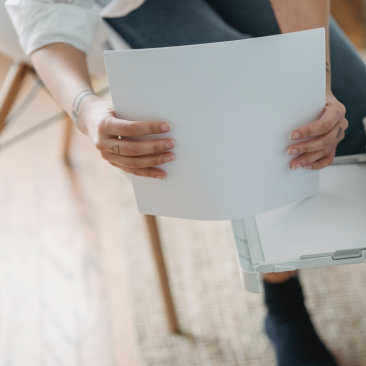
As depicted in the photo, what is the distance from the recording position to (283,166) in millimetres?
434

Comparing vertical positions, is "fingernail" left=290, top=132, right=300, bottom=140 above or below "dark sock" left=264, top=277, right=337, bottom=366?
above

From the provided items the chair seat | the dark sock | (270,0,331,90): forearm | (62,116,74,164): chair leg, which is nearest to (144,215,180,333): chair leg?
the dark sock

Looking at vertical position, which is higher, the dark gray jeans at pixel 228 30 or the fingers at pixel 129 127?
the dark gray jeans at pixel 228 30

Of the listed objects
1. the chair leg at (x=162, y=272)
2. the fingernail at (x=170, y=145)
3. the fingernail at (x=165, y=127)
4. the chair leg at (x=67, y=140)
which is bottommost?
the chair leg at (x=162, y=272)

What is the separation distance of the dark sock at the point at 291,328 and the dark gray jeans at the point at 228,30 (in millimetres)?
309

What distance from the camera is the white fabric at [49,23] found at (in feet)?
2.02

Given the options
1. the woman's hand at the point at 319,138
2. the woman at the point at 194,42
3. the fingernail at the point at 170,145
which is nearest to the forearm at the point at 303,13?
the woman at the point at 194,42

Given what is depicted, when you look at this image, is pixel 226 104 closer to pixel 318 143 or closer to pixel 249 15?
pixel 318 143

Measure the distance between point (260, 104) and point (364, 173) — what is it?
24cm

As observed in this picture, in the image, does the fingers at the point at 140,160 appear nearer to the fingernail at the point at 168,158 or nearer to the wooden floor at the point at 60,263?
the fingernail at the point at 168,158

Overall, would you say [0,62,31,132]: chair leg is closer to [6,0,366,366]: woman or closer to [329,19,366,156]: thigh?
[6,0,366,366]: woman

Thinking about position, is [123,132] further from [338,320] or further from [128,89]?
[338,320]

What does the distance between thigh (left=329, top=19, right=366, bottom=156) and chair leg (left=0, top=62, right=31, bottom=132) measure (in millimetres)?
580

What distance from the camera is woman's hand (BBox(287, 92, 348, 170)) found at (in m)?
0.42
